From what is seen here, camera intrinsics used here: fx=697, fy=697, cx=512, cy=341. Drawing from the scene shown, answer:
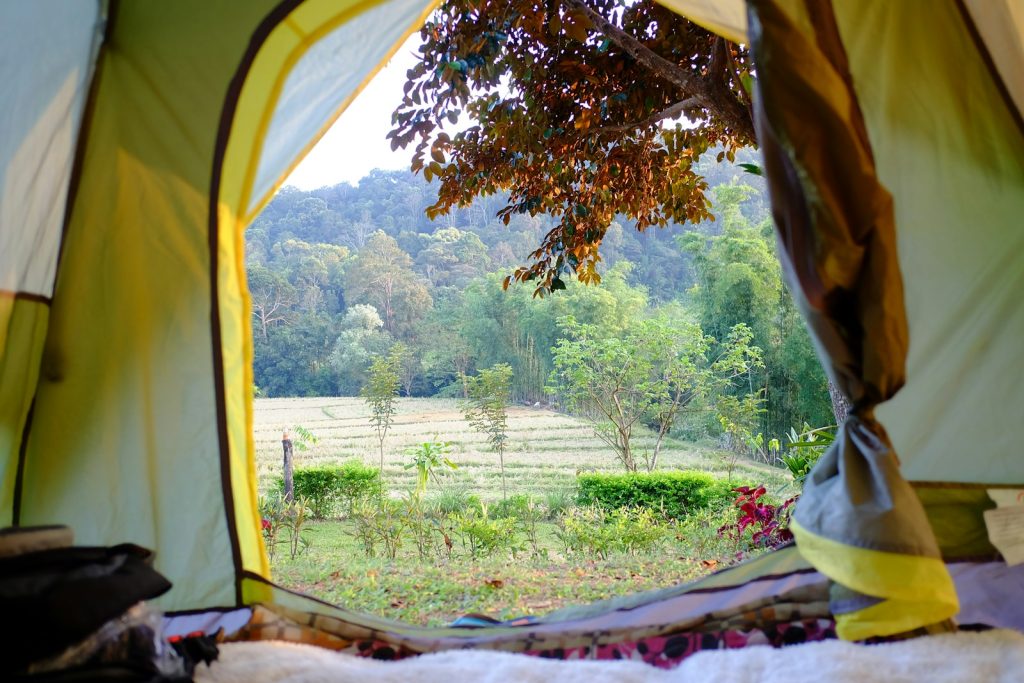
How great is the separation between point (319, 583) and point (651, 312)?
3.91 metres

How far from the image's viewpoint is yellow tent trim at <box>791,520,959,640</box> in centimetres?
89

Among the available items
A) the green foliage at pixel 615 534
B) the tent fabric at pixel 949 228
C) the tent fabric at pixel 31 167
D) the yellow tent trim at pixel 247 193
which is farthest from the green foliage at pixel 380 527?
the tent fabric at pixel 949 228

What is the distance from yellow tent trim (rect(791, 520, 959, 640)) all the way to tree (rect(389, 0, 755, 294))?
157 cm

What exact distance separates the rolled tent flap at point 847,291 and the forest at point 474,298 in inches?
186

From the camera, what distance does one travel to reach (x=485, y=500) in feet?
16.6

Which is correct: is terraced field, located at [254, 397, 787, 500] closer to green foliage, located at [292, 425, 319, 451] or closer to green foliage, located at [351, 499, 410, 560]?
green foliage, located at [292, 425, 319, 451]

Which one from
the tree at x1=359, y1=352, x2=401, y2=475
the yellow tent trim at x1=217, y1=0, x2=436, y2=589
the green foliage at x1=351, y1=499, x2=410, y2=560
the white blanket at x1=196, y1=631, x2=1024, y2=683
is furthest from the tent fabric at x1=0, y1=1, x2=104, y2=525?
the tree at x1=359, y1=352, x2=401, y2=475

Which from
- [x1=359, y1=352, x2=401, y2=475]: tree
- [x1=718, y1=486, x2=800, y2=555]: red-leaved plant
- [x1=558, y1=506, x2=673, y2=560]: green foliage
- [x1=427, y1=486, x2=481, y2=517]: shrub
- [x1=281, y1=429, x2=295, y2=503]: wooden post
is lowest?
[x1=558, y1=506, x2=673, y2=560]: green foliage

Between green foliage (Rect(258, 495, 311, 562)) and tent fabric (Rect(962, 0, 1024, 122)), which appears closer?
tent fabric (Rect(962, 0, 1024, 122))

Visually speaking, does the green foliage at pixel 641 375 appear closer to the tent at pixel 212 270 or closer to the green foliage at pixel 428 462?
the green foliage at pixel 428 462

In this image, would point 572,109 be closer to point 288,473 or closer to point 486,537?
point 486,537

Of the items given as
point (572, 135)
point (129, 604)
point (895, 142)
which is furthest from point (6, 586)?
point (572, 135)

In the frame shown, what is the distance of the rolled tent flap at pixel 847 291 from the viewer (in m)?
0.87

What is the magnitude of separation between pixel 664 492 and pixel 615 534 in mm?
876
